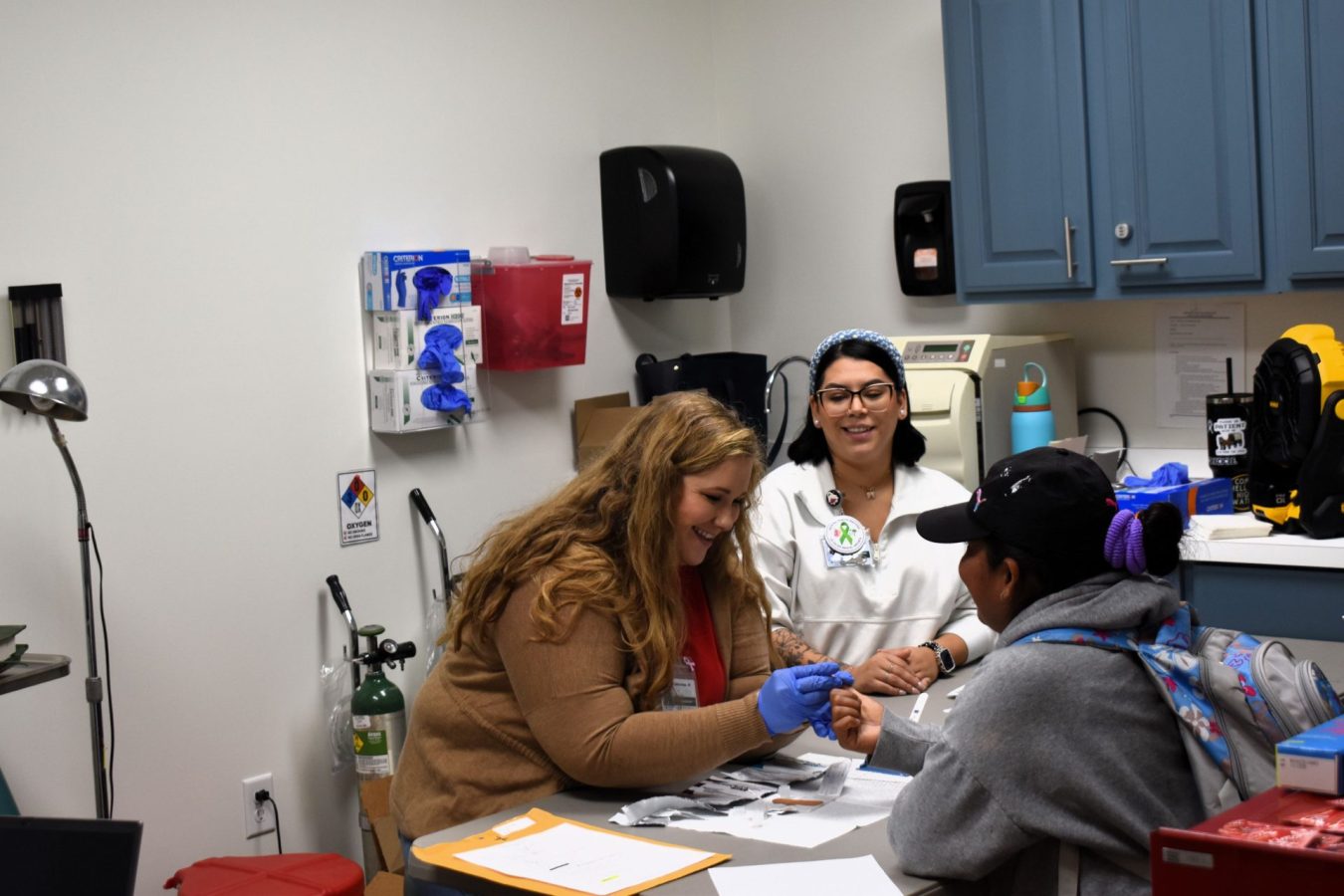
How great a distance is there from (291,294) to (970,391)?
1.72 meters

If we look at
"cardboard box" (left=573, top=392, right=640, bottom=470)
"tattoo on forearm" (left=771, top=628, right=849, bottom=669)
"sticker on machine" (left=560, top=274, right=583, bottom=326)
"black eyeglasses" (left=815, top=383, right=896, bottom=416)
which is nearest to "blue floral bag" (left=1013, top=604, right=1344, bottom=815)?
"tattoo on forearm" (left=771, top=628, right=849, bottom=669)

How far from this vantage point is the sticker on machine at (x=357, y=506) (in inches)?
134

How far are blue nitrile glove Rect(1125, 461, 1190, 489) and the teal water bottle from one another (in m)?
0.26

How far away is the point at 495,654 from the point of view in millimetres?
2072

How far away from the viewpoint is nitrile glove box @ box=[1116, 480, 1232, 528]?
3275 millimetres

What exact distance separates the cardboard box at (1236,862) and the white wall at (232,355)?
233 cm

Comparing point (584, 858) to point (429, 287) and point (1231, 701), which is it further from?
point (429, 287)

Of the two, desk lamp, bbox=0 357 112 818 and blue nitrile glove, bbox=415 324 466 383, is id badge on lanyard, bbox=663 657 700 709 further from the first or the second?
blue nitrile glove, bbox=415 324 466 383

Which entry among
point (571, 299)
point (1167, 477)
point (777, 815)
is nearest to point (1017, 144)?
point (1167, 477)

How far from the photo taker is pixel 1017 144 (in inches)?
140

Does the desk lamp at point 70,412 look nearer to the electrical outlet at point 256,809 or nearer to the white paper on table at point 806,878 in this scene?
the electrical outlet at point 256,809

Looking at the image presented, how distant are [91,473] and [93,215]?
0.55 metres

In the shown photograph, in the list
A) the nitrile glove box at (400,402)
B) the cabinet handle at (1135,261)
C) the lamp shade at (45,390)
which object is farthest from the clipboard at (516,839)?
the cabinet handle at (1135,261)

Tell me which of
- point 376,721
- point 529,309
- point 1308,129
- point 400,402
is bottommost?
point 376,721
